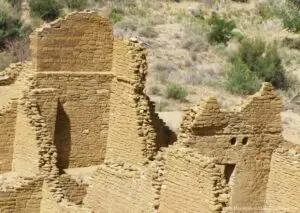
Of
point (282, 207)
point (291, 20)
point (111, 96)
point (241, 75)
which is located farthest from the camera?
point (291, 20)

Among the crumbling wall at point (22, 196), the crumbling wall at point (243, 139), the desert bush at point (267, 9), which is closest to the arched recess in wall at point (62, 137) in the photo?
the crumbling wall at point (22, 196)

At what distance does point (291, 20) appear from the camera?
51688 mm

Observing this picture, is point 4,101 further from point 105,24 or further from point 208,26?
point 208,26

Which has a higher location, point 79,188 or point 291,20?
point 79,188

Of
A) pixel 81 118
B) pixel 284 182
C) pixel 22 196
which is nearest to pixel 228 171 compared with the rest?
pixel 284 182

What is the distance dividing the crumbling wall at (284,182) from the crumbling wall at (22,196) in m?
3.62

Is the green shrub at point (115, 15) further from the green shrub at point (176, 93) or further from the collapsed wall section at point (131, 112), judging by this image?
the collapsed wall section at point (131, 112)

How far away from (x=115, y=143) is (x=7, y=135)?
1849 mm

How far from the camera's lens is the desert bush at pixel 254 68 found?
35.7 m

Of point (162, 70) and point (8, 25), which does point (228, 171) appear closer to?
point (162, 70)

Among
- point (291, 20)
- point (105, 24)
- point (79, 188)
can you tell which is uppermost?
point (105, 24)

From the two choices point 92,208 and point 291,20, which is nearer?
point 92,208

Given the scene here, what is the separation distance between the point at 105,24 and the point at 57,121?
192 centimetres

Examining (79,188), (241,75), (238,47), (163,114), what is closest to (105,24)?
(79,188)
